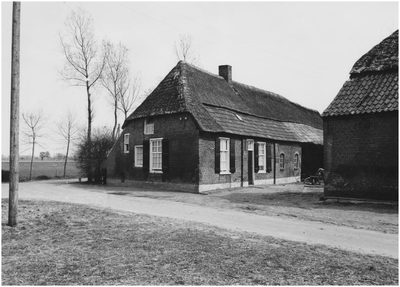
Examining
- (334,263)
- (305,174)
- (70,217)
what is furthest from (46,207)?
(305,174)

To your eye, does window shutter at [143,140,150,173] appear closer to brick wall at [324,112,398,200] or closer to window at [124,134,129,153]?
window at [124,134,129,153]

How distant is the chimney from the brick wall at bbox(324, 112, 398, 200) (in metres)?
13.9

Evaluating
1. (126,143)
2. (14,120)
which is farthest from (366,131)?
Answer: (126,143)

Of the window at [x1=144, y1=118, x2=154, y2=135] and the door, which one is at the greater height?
the window at [x1=144, y1=118, x2=154, y2=135]

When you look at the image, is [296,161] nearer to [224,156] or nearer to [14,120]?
[224,156]

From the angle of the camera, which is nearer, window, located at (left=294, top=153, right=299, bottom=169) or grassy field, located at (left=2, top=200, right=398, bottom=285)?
grassy field, located at (left=2, top=200, right=398, bottom=285)

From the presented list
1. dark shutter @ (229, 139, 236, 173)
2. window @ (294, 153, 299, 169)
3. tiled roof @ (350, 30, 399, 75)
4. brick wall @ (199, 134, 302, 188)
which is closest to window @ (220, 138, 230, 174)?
dark shutter @ (229, 139, 236, 173)

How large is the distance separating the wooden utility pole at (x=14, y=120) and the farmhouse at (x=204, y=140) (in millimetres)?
10616

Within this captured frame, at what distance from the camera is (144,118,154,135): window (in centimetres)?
2183

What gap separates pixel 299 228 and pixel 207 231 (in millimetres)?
2532

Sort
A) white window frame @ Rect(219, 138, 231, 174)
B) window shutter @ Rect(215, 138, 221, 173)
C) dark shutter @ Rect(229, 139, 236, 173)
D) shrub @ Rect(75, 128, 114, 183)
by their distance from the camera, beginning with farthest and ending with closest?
shrub @ Rect(75, 128, 114, 183)
dark shutter @ Rect(229, 139, 236, 173)
white window frame @ Rect(219, 138, 231, 174)
window shutter @ Rect(215, 138, 221, 173)

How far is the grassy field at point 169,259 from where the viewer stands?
525cm

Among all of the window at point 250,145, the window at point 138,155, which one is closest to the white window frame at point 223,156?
the window at point 250,145

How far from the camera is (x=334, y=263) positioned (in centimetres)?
604
